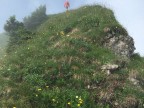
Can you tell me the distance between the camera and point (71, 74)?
20766mm

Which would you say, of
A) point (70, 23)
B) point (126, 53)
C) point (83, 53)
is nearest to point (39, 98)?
point (83, 53)

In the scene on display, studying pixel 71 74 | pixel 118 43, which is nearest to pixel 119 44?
pixel 118 43

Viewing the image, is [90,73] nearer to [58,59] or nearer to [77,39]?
[58,59]

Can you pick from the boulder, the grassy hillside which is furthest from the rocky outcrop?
the grassy hillside

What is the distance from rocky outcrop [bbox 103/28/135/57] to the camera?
25156 millimetres

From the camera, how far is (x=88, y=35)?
25781 millimetres

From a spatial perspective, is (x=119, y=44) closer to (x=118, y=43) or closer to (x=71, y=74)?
(x=118, y=43)

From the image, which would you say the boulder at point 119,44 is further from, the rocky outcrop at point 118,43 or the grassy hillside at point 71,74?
the grassy hillside at point 71,74

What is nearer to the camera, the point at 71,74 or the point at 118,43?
the point at 71,74

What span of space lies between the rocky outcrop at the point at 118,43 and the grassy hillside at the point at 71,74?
44cm

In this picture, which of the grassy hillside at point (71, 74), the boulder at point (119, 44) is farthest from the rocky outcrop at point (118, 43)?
the grassy hillside at point (71, 74)

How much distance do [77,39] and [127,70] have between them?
4677 mm

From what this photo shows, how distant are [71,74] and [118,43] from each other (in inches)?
242

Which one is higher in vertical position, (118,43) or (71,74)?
(118,43)
